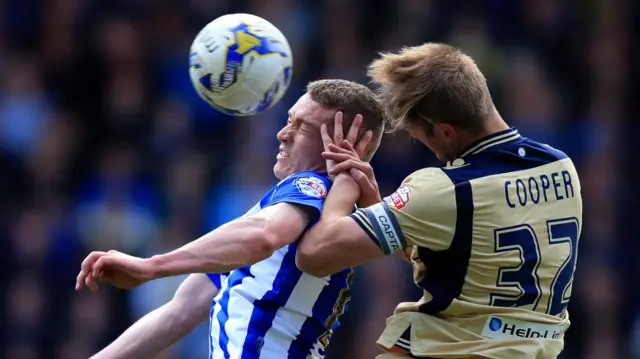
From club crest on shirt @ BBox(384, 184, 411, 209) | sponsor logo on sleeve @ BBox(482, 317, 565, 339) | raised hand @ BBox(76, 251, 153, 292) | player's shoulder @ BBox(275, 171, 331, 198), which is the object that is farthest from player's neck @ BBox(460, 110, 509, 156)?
raised hand @ BBox(76, 251, 153, 292)

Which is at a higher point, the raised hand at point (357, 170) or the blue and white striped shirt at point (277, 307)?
the raised hand at point (357, 170)

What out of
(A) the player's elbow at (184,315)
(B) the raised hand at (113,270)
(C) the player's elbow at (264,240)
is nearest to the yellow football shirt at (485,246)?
(C) the player's elbow at (264,240)

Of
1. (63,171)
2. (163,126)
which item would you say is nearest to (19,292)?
(63,171)

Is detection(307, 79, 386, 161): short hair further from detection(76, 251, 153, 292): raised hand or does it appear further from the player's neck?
detection(76, 251, 153, 292): raised hand

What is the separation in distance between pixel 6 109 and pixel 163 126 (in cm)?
155

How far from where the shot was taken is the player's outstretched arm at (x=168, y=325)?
522 centimetres

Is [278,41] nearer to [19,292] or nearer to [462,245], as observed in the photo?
[462,245]

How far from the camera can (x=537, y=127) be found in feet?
34.3

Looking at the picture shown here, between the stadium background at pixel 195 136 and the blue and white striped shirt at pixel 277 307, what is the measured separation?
456cm

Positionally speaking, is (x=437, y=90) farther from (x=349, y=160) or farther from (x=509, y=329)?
(x=509, y=329)

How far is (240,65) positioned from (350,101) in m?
0.54

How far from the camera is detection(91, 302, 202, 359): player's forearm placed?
17.1ft

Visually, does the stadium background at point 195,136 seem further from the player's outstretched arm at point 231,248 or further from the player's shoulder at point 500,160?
the player's outstretched arm at point 231,248

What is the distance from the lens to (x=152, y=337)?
17.2 ft
